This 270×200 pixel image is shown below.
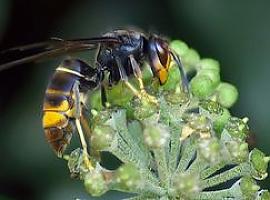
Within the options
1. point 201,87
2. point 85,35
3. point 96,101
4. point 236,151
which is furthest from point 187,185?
point 85,35

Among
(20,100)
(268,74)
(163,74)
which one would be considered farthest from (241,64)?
(163,74)

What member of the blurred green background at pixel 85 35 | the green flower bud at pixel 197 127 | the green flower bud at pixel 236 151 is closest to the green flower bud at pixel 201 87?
the green flower bud at pixel 197 127

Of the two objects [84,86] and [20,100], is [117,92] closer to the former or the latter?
[84,86]

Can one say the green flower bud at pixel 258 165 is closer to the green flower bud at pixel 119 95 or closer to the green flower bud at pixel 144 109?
the green flower bud at pixel 144 109

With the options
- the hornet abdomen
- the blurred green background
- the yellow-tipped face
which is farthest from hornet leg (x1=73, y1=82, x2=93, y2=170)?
the blurred green background

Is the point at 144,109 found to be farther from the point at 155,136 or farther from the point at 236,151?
the point at 236,151

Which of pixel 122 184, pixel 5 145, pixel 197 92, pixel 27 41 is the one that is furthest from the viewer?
pixel 27 41
